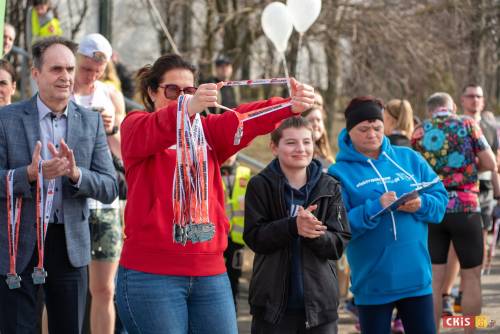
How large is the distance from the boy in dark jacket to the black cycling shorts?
2112 mm

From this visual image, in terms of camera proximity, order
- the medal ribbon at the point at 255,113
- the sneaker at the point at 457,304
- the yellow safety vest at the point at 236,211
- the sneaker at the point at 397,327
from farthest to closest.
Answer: the sneaker at the point at 457,304, the sneaker at the point at 397,327, the yellow safety vest at the point at 236,211, the medal ribbon at the point at 255,113

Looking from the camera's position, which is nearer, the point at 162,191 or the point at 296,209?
the point at 162,191

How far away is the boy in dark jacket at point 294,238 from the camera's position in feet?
16.1

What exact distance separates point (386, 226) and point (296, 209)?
0.77m

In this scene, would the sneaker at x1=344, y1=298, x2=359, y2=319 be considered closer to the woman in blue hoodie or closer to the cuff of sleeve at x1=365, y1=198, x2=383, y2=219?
the woman in blue hoodie

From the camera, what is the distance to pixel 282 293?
4.90 meters

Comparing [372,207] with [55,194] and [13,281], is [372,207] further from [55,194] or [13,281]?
[13,281]

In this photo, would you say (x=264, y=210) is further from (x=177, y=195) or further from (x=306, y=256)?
(x=177, y=195)

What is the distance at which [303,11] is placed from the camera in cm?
795

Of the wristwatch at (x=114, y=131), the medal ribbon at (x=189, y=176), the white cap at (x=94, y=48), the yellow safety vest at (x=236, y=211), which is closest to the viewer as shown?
the medal ribbon at (x=189, y=176)

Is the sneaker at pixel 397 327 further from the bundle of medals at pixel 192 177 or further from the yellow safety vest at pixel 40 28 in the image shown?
the yellow safety vest at pixel 40 28

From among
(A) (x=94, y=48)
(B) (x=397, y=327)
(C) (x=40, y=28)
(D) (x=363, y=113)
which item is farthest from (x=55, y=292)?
(C) (x=40, y=28)

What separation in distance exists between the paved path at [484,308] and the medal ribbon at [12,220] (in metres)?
3.32

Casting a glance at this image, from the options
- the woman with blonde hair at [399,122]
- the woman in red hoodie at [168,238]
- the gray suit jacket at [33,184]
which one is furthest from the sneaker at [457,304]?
the woman in red hoodie at [168,238]
